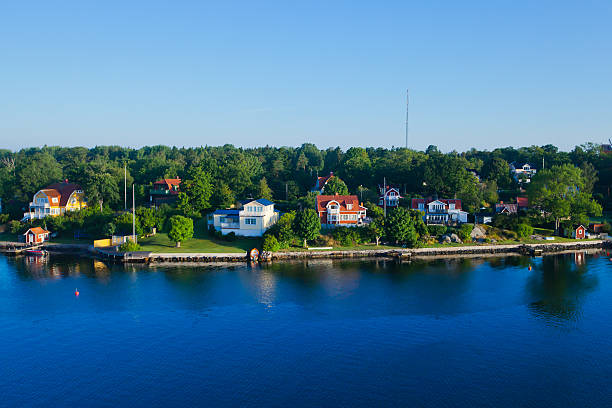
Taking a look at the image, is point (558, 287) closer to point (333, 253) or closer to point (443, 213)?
point (333, 253)

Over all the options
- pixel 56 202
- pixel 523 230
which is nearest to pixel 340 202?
pixel 523 230

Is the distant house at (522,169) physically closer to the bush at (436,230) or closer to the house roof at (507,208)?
the house roof at (507,208)

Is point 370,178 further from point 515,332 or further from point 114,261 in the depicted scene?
point 515,332

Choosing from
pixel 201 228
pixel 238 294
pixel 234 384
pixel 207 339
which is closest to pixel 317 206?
pixel 201 228

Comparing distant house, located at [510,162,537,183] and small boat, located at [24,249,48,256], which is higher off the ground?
distant house, located at [510,162,537,183]

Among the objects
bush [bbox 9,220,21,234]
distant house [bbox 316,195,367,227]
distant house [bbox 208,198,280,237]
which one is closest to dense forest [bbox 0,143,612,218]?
distant house [bbox 316,195,367,227]

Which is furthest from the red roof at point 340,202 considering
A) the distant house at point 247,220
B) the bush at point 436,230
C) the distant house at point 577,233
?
the distant house at point 577,233

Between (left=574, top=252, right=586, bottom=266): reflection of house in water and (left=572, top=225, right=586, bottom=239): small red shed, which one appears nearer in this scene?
(left=574, top=252, right=586, bottom=266): reflection of house in water

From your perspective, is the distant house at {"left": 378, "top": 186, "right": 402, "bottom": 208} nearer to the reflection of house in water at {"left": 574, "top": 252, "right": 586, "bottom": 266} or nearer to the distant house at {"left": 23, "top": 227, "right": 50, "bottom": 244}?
the reflection of house in water at {"left": 574, "top": 252, "right": 586, "bottom": 266}
